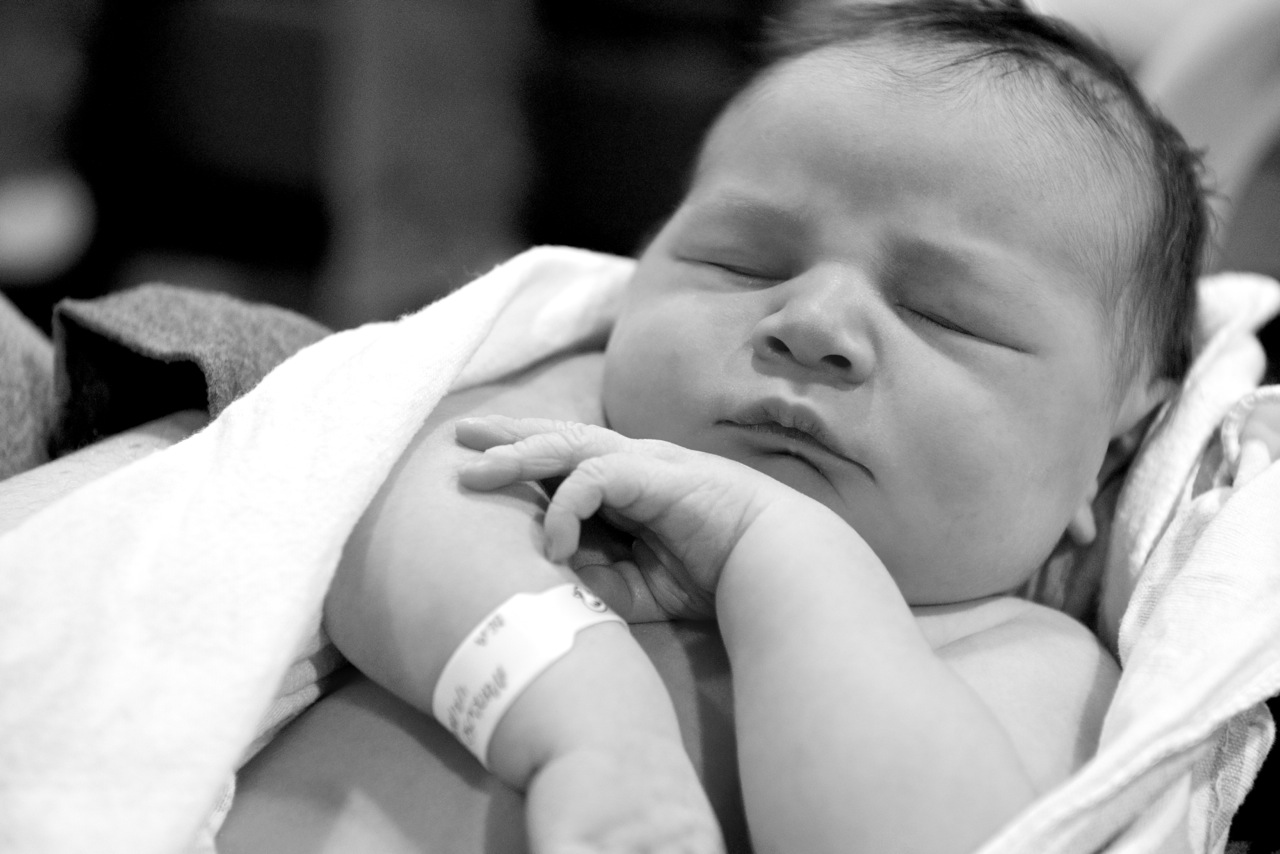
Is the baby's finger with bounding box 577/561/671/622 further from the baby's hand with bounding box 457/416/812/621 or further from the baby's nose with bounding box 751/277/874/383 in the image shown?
the baby's nose with bounding box 751/277/874/383

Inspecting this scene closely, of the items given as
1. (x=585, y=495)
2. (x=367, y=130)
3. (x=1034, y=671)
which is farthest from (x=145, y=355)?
(x=367, y=130)

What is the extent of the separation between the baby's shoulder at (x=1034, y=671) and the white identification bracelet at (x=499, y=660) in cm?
26

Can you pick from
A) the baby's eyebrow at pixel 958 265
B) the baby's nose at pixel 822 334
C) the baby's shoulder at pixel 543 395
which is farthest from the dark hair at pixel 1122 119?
the baby's shoulder at pixel 543 395

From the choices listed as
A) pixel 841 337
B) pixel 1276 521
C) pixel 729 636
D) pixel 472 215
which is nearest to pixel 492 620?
pixel 729 636

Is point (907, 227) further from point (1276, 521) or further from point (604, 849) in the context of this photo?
point (604, 849)

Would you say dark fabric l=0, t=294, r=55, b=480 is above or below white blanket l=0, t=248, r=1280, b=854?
Result: below

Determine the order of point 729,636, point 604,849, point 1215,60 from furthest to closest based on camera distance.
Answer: point 1215,60, point 729,636, point 604,849

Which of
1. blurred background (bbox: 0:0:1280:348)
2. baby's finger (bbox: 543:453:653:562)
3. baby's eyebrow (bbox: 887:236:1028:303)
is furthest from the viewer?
blurred background (bbox: 0:0:1280:348)

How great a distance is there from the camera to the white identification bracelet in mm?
561

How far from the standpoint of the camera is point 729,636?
617 mm

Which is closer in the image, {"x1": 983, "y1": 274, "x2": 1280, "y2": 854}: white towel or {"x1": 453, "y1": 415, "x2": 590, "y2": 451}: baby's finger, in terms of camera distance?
{"x1": 983, "y1": 274, "x2": 1280, "y2": 854}: white towel

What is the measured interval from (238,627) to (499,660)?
0.14 m

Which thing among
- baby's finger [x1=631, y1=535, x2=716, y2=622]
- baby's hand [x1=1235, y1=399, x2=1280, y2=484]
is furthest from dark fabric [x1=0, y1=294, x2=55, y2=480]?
baby's hand [x1=1235, y1=399, x2=1280, y2=484]

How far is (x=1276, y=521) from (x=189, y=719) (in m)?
0.68
